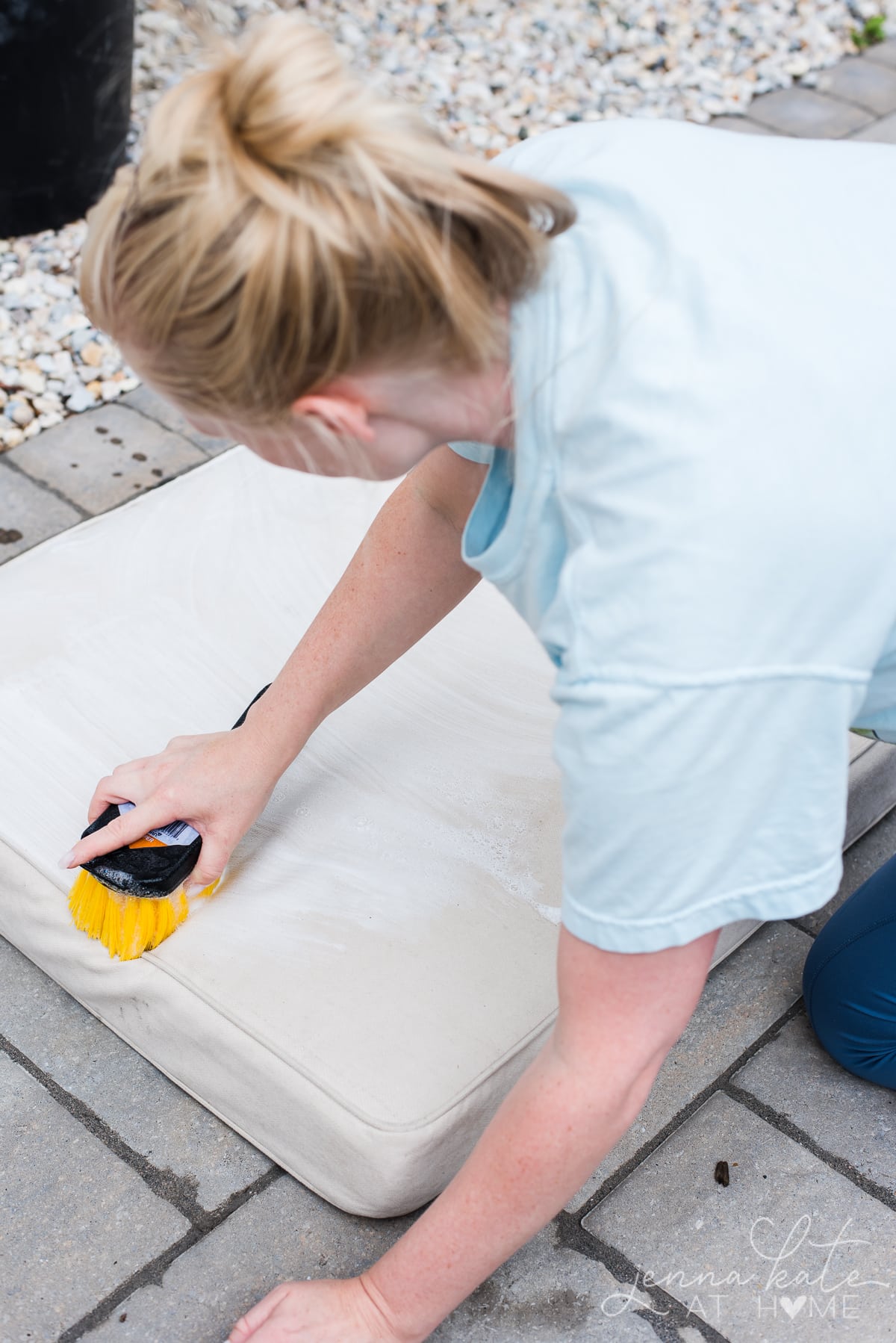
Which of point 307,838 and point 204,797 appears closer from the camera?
point 204,797

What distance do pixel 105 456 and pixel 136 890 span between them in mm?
1198

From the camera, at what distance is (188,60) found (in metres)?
3.00

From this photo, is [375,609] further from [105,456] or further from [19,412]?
[19,412]

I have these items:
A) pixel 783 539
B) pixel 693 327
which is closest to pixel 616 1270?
pixel 783 539

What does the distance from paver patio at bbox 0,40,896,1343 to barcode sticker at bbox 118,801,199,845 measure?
0.28 m

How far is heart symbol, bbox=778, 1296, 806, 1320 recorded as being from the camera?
1.25 metres

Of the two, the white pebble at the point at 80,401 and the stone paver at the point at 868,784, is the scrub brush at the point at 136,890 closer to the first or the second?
the stone paver at the point at 868,784

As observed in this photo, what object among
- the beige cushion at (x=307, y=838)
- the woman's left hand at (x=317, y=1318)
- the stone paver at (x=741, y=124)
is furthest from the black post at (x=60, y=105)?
the woman's left hand at (x=317, y=1318)

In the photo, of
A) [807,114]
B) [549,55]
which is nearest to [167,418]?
[549,55]

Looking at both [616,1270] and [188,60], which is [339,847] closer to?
[616,1270]

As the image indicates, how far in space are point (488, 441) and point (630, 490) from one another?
0.16 meters

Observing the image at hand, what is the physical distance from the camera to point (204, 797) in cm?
136

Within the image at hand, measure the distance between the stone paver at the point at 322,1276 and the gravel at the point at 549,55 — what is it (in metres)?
2.20

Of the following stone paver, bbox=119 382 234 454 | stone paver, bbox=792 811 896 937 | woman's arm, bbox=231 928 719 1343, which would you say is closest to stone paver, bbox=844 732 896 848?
stone paver, bbox=792 811 896 937
